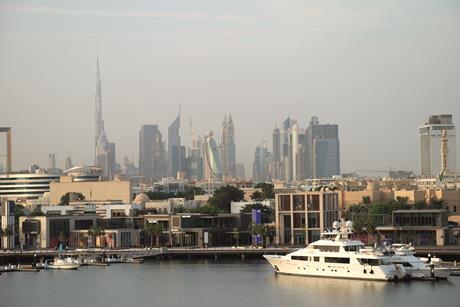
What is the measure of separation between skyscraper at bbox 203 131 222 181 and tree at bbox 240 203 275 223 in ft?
382

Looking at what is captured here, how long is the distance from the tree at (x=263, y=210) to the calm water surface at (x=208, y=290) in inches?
661

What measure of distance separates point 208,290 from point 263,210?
1087 inches

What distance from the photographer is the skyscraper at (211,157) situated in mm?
187375

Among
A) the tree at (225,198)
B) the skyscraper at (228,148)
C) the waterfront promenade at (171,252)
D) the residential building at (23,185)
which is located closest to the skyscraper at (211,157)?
the skyscraper at (228,148)

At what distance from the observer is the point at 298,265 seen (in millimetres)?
44125

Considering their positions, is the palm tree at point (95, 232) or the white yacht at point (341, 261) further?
the palm tree at point (95, 232)

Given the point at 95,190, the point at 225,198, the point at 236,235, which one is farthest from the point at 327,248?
the point at 95,190

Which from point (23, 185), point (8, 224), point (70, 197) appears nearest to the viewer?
point (8, 224)

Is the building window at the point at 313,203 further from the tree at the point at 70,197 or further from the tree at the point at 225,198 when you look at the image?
the tree at the point at 70,197

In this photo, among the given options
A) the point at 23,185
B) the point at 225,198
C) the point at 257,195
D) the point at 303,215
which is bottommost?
the point at 303,215

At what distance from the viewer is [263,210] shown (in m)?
67.2

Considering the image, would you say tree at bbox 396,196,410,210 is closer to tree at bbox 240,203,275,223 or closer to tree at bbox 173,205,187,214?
tree at bbox 240,203,275,223

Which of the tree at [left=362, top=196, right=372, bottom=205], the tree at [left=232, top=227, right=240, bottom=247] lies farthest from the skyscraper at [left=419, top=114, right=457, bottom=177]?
the tree at [left=232, top=227, right=240, bottom=247]

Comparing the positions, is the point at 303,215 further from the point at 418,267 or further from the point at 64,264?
the point at 418,267
